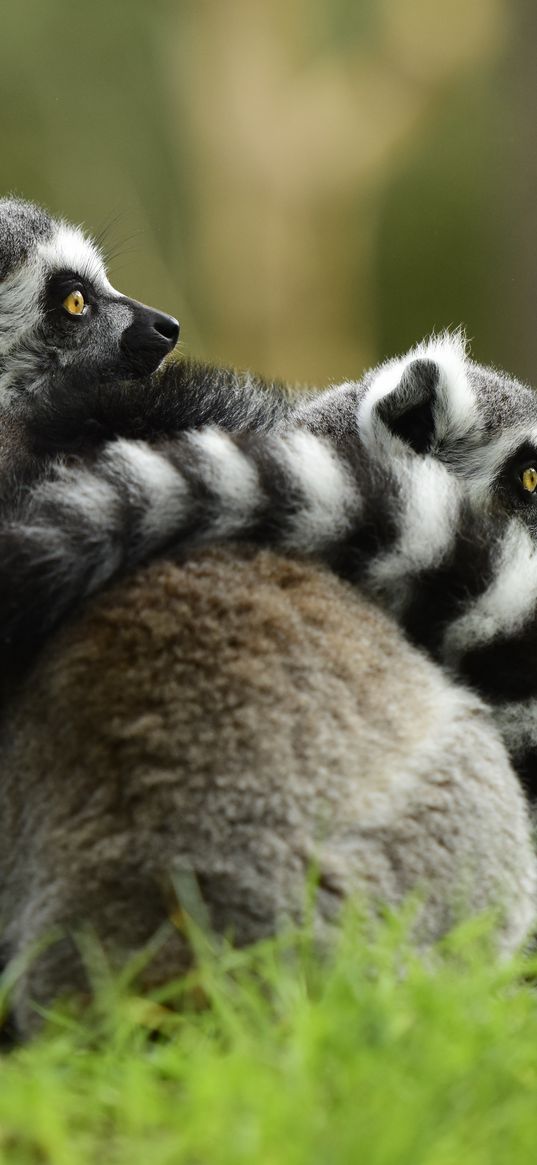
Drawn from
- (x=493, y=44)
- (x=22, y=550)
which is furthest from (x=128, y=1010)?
(x=493, y=44)

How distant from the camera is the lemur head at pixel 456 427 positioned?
297cm

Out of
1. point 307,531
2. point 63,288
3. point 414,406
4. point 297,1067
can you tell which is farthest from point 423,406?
point 297,1067

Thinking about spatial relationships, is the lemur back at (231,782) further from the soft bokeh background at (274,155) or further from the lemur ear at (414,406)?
the soft bokeh background at (274,155)

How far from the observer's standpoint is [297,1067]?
1423 millimetres

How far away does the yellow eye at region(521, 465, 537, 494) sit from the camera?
3.01 metres

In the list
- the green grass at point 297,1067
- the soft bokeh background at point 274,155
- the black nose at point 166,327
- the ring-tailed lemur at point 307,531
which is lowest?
the green grass at point 297,1067

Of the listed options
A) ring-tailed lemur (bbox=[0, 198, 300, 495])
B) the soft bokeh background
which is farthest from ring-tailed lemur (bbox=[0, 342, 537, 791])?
the soft bokeh background

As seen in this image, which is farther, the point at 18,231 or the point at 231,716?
the point at 18,231

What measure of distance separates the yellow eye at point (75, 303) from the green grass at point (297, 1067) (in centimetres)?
234

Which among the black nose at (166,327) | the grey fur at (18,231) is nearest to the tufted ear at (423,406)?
the black nose at (166,327)

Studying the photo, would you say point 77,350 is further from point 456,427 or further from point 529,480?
point 529,480

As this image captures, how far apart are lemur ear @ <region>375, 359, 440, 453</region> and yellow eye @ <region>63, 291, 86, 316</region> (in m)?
1.12

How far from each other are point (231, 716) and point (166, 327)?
212cm

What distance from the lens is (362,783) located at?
187cm
